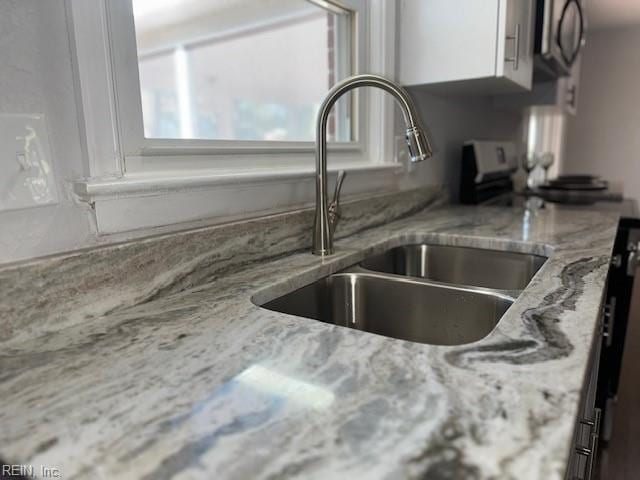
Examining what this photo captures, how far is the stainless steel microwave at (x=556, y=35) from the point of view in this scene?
1627mm

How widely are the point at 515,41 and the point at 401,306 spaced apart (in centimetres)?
96

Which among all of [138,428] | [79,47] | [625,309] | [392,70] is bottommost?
[625,309]

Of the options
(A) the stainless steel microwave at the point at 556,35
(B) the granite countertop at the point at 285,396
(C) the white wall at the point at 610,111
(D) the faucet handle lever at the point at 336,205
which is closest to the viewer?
(B) the granite countertop at the point at 285,396

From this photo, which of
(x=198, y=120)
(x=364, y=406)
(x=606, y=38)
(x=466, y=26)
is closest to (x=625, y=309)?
(x=466, y=26)

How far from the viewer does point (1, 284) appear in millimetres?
562

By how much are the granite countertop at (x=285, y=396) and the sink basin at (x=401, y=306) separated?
0.14m

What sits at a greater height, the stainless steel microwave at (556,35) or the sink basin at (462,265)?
the stainless steel microwave at (556,35)

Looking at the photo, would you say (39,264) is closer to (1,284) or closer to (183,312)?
(1,284)

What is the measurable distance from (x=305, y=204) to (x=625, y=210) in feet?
4.36

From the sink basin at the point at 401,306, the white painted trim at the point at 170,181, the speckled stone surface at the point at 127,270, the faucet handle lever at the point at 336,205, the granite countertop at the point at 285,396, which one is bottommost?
the sink basin at the point at 401,306

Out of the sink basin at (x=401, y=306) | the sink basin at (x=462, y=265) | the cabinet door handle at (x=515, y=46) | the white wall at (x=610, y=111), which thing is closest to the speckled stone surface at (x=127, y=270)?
the sink basin at (x=401, y=306)

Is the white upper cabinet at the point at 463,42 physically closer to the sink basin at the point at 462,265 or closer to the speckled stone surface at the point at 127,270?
the sink basin at the point at 462,265

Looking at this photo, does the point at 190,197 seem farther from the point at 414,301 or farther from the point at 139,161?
the point at 414,301

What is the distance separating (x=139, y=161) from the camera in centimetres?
81
